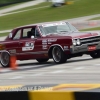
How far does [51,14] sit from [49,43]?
34599mm

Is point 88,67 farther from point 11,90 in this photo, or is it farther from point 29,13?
point 29,13

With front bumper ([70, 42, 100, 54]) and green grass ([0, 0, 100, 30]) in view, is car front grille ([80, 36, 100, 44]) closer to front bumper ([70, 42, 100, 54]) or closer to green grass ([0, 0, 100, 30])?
front bumper ([70, 42, 100, 54])

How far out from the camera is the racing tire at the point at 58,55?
16.1m

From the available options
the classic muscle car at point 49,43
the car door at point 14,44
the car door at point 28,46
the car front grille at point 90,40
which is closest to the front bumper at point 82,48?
the classic muscle car at point 49,43

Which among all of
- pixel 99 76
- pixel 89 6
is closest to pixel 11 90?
pixel 99 76

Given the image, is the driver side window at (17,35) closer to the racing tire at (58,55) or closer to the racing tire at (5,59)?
the racing tire at (5,59)

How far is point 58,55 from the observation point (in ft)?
53.4

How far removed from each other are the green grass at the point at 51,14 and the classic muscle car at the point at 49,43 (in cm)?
2810

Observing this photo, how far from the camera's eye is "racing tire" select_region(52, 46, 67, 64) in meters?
16.1

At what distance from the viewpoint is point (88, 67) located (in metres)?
14.6

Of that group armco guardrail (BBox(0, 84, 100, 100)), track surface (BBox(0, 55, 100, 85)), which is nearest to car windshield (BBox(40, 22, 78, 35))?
track surface (BBox(0, 55, 100, 85))

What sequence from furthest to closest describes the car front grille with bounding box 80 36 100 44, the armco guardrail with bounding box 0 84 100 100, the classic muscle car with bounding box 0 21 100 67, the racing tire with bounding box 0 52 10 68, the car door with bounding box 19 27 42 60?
1. the racing tire with bounding box 0 52 10 68
2. the car door with bounding box 19 27 42 60
3. the car front grille with bounding box 80 36 100 44
4. the classic muscle car with bounding box 0 21 100 67
5. the armco guardrail with bounding box 0 84 100 100

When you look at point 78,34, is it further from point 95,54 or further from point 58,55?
point 95,54

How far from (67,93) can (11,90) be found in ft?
2.62
